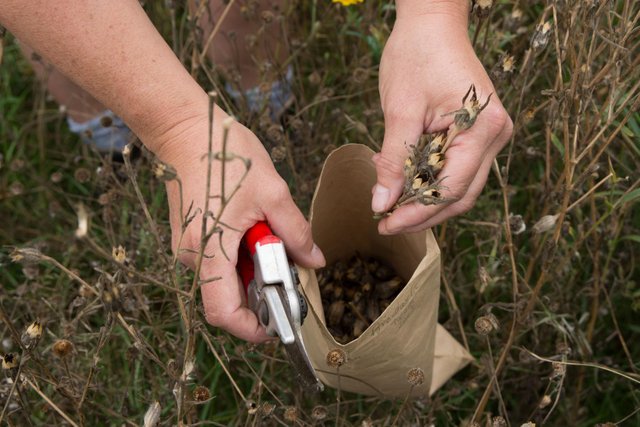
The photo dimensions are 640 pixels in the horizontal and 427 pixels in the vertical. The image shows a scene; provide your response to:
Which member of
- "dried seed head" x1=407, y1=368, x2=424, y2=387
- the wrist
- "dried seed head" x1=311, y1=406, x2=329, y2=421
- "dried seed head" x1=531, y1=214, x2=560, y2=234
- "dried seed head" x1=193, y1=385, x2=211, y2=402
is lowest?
"dried seed head" x1=311, y1=406, x2=329, y2=421

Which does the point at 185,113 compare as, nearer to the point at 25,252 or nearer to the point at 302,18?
the point at 25,252

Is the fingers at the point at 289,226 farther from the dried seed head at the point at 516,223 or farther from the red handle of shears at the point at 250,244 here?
the dried seed head at the point at 516,223

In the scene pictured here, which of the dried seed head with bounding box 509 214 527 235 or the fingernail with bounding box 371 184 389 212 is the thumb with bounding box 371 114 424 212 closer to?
the fingernail with bounding box 371 184 389 212

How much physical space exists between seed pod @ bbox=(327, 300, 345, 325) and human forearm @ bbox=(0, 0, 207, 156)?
0.46 meters

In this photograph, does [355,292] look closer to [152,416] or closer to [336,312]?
[336,312]

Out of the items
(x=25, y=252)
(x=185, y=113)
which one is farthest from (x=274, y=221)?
(x=25, y=252)

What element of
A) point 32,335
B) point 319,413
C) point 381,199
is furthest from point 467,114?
point 32,335

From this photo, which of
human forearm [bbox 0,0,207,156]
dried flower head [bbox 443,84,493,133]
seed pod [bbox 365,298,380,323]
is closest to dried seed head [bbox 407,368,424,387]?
seed pod [bbox 365,298,380,323]

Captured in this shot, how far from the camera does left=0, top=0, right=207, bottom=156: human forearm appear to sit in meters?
1.02

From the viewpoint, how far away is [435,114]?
1.10 meters

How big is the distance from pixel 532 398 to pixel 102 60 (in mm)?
1058

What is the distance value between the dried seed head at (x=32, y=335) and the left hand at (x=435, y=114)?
1.67ft

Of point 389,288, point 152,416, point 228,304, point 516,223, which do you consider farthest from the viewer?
point 389,288

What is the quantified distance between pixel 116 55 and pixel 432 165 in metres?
0.49
